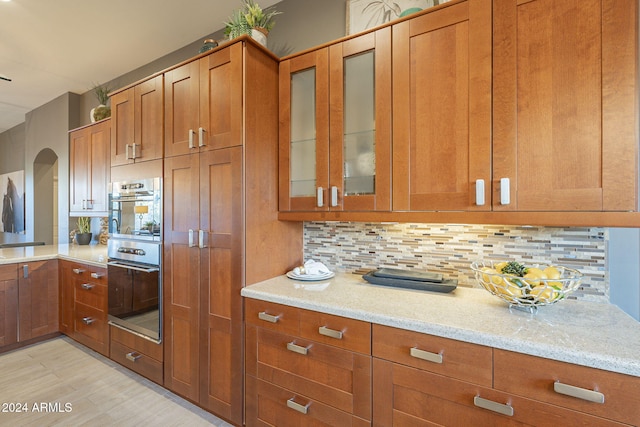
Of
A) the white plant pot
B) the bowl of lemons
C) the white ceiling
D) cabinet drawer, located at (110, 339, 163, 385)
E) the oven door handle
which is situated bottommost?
cabinet drawer, located at (110, 339, 163, 385)

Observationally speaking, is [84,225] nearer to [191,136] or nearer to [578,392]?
[191,136]

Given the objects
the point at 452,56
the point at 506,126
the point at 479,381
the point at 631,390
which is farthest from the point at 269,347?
the point at 452,56

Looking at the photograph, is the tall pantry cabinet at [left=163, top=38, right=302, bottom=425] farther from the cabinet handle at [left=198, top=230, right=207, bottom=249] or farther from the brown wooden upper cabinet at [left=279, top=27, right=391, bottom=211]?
the brown wooden upper cabinet at [left=279, top=27, right=391, bottom=211]

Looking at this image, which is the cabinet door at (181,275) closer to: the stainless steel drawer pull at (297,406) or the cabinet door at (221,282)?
the cabinet door at (221,282)

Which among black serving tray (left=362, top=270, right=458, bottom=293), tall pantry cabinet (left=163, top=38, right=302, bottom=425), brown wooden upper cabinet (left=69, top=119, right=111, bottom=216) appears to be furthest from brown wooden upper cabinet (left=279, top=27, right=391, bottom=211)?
brown wooden upper cabinet (left=69, top=119, right=111, bottom=216)

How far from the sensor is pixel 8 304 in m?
2.75

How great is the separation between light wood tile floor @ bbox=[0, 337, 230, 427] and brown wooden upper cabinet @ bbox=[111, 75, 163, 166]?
1748mm

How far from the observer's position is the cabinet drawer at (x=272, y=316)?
4.92 feet

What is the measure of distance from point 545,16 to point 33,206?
21.1 feet

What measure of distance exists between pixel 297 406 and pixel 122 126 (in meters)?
2.45

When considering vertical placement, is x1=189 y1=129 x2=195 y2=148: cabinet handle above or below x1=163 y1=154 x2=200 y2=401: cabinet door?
above

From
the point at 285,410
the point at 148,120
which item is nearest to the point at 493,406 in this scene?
the point at 285,410

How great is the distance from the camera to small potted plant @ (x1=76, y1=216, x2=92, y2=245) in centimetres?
372

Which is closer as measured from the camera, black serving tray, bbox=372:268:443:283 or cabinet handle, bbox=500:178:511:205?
cabinet handle, bbox=500:178:511:205
